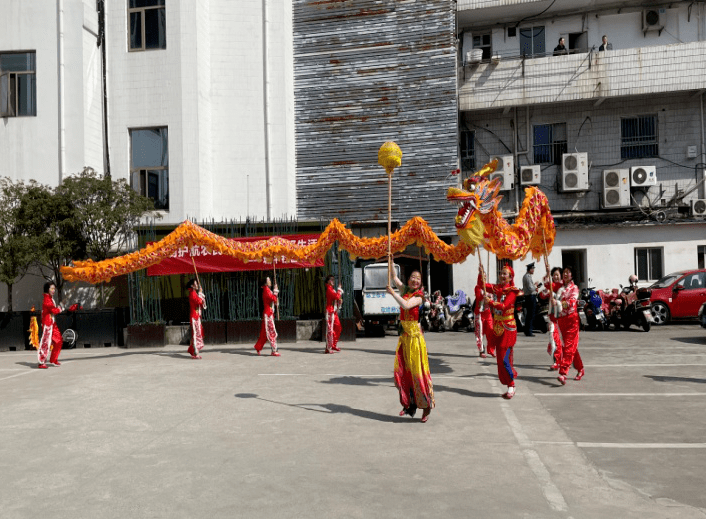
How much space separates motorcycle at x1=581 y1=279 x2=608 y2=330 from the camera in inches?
709

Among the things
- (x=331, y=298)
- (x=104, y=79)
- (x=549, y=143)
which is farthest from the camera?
(x=549, y=143)

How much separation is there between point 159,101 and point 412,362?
52.6ft

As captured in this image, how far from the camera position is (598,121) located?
23.5 metres

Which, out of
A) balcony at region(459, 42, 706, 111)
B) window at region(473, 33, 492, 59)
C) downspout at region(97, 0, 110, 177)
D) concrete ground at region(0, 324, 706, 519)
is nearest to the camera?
concrete ground at region(0, 324, 706, 519)

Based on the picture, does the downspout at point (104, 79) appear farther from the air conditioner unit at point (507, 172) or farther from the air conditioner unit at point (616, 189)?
the air conditioner unit at point (616, 189)

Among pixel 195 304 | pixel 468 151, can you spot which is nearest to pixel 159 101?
pixel 195 304

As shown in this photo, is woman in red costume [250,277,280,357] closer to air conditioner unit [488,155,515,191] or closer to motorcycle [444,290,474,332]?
motorcycle [444,290,474,332]

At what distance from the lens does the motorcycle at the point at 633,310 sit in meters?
17.3

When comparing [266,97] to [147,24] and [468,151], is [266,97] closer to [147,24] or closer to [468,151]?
[147,24]

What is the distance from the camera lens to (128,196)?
60.4 feet

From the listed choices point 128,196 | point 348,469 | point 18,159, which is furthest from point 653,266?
point 18,159

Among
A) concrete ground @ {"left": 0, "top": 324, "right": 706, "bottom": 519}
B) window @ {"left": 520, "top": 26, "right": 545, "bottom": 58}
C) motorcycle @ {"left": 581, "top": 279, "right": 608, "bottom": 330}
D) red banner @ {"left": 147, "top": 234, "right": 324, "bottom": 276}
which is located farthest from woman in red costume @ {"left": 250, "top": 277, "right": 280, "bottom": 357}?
window @ {"left": 520, "top": 26, "right": 545, "bottom": 58}

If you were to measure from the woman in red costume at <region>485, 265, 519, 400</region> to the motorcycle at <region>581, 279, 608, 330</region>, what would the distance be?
9734 mm

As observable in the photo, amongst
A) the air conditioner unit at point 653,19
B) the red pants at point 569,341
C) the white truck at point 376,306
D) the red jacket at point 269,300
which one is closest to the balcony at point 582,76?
the air conditioner unit at point 653,19
